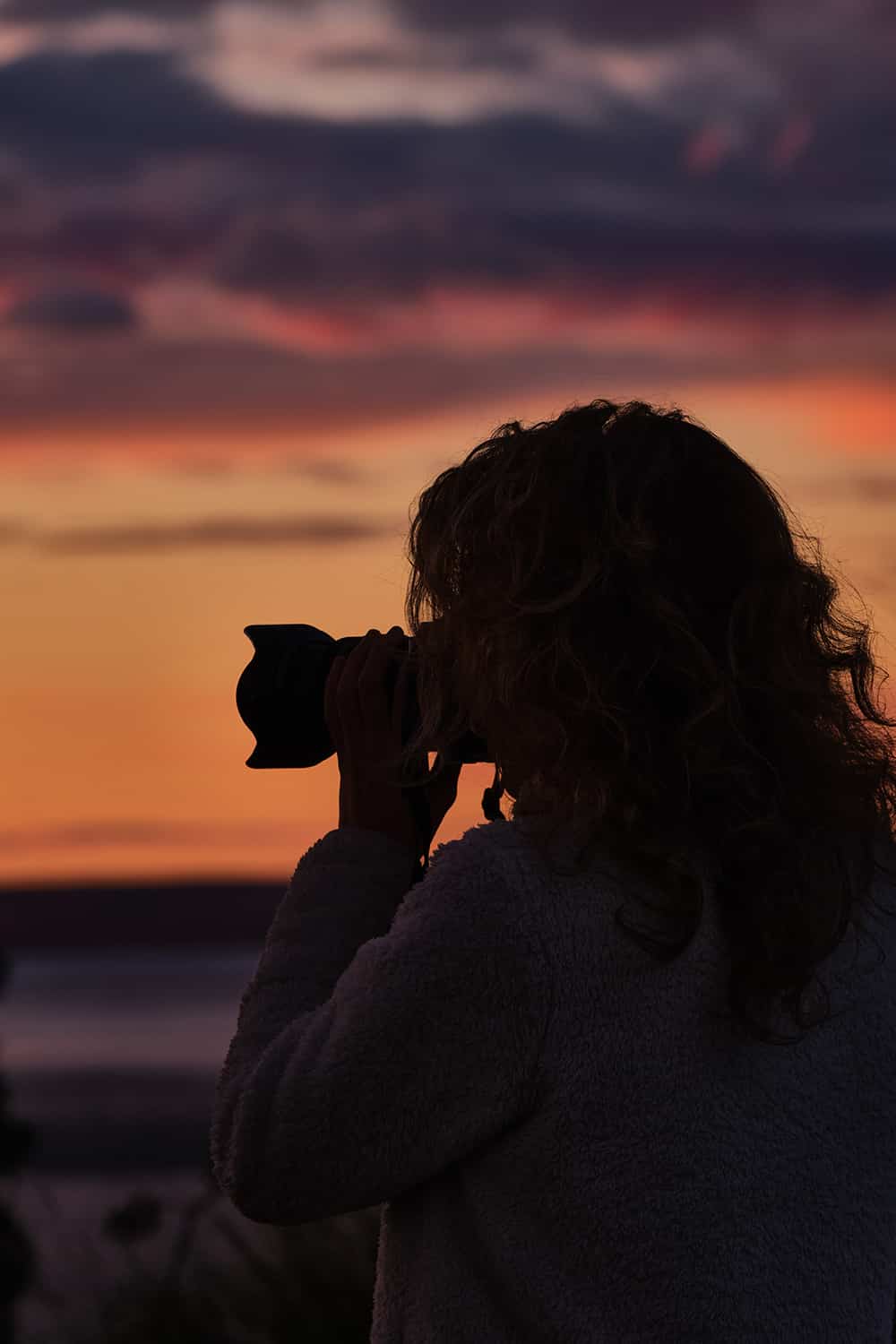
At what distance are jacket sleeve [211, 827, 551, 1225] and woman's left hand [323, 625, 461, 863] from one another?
270 mm

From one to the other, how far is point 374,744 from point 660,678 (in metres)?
0.37

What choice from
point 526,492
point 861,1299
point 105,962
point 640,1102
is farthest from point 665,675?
point 105,962

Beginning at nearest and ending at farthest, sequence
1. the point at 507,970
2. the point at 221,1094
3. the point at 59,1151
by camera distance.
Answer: the point at 507,970 → the point at 221,1094 → the point at 59,1151

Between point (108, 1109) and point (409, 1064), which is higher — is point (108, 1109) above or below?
below

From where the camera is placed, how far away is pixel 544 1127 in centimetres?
168

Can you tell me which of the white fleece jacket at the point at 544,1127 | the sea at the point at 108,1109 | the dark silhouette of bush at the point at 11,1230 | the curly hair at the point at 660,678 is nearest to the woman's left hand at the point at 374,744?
the curly hair at the point at 660,678

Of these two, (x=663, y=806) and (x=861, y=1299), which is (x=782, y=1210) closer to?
(x=861, y=1299)

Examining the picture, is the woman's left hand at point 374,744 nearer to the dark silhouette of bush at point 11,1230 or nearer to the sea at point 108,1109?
the sea at point 108,1109

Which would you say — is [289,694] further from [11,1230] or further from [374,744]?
[11,1230]

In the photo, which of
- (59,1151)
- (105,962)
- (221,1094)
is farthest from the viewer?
(105,962)

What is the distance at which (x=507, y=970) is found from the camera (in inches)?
65.1

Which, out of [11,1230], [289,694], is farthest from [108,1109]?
[289,694]

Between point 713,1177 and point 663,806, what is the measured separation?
0.35m

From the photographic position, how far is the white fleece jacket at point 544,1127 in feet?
5.43
